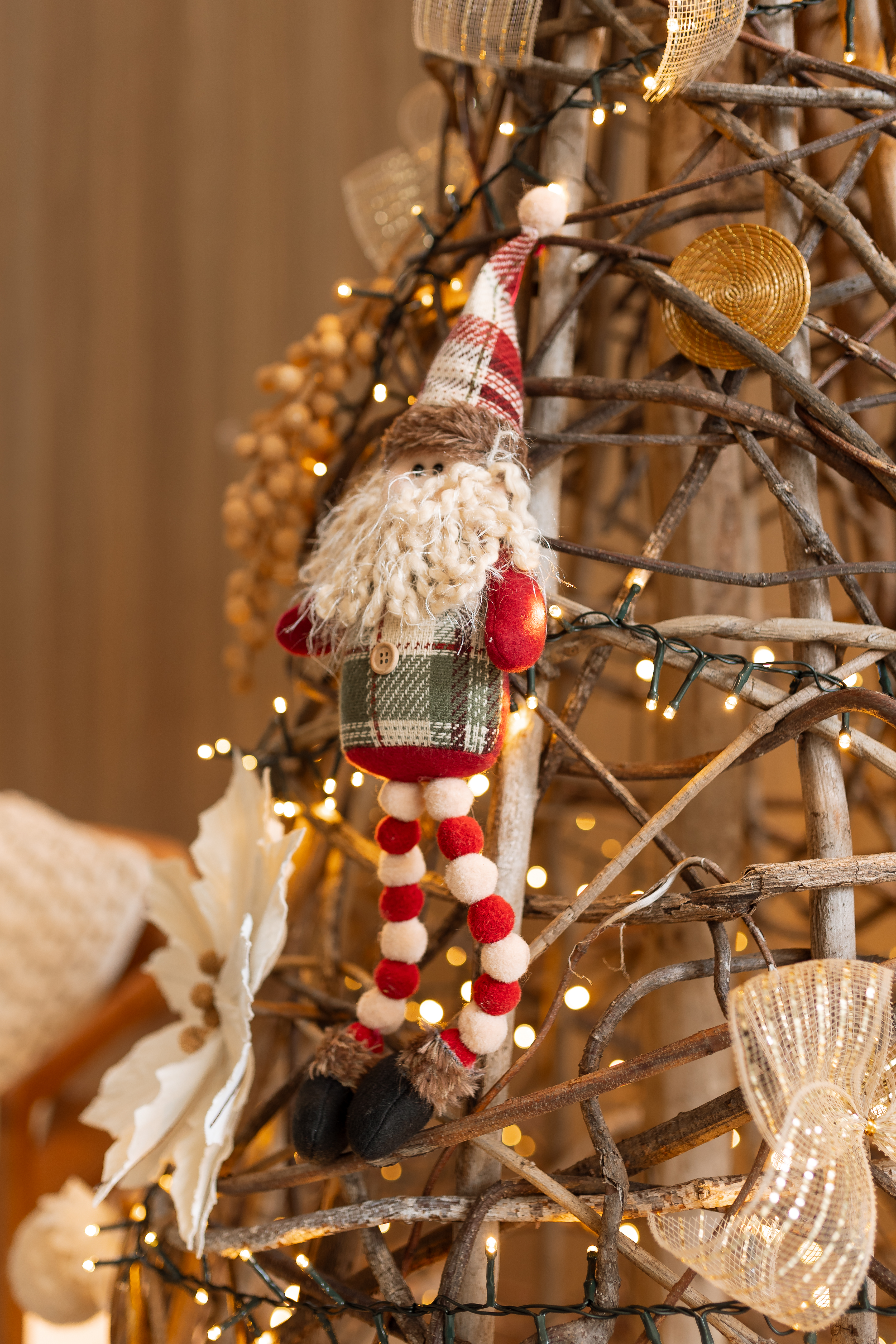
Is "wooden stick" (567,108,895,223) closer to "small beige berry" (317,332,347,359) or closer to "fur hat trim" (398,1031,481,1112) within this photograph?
"small beige berry" (317,332,347,359)

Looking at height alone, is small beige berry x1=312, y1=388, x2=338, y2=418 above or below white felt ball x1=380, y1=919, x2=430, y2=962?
above

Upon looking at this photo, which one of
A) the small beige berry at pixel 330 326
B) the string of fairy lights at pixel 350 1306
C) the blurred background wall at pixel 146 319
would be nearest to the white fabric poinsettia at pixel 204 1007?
the string of fairy lights at pixel 350 1306

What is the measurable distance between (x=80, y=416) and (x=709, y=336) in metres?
1.02

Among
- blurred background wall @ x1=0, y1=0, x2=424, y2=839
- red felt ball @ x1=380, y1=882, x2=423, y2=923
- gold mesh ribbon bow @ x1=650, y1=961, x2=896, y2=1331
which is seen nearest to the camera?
gold mesh ribbon bow @ x1=650, y1=961, x2=896, y2=1331

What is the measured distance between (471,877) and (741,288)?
27cm

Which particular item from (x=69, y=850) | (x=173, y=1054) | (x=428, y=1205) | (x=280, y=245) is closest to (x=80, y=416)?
(x=280, y=245)

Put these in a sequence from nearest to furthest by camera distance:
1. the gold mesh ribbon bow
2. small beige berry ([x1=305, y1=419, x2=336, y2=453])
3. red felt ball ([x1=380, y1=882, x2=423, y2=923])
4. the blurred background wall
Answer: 1. the gold mesh ribbon bow
2. red felt ball ([x1=380, y1=882, x2=423, y2=923])
3. small beige berry ([x1=305, y1=419, x2=336, y2=453])
4. the blurred background wall

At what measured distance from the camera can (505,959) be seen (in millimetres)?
356

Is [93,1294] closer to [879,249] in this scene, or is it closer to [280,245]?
[879,249]

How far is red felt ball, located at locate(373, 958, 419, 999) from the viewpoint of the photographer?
0.39 meters

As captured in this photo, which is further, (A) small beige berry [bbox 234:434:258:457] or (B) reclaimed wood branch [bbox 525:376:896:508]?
(A) small beige berry [bbox 234:434:258:457]

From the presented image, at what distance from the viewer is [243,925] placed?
0.40 m

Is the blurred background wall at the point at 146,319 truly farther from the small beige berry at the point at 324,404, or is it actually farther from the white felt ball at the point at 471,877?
the white felt ball at the point at 471,877

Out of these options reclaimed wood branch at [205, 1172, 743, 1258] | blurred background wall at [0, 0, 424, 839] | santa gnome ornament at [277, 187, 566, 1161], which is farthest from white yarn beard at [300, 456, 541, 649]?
blurred background wall at [0, 0, 424, 839]
